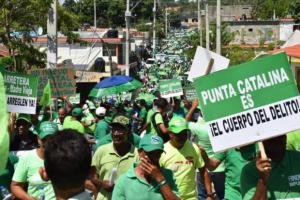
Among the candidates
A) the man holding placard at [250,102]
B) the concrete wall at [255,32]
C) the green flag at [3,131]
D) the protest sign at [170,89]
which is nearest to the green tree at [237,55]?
the concrete wall at [255,32]

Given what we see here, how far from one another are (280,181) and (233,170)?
228cm

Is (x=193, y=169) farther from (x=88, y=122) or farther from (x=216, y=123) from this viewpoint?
(x=88, y=122)

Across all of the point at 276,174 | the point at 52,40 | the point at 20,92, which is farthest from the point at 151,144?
the point at 52,40

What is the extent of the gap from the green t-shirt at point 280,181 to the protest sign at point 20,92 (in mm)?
4841

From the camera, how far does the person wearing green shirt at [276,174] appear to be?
177 inches

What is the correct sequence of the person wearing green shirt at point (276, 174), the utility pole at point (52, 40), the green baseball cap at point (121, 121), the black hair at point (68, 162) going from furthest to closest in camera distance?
the utility pole at point (52, 40), the green baseball cap at point (121, 121), the person wearing green shirt at point (276, 174), the black hair at point (68, 162)

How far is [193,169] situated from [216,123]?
234 cm

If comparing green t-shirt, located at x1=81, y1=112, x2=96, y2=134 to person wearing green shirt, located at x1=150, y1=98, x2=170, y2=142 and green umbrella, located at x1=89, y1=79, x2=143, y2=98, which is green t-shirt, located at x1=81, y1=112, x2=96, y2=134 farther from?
green umbrella, located at x1=89, y1=79, x2=143, y2=98

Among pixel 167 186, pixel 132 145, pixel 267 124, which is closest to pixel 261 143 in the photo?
pixel 267 124

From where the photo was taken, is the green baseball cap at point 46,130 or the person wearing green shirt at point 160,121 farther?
the person wearing green shirt at point 160,121

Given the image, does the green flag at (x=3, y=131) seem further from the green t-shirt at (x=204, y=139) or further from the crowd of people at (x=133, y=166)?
the green t-shirt at (x=204, y=139)

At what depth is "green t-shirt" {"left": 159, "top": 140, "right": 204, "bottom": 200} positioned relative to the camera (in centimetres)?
694

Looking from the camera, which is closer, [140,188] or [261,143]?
[261,143]

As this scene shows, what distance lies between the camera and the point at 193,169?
7086mm
